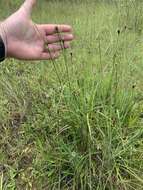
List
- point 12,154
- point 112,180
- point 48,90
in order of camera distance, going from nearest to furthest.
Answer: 1. point 112,180
2. point 12,154
3. point 48,90

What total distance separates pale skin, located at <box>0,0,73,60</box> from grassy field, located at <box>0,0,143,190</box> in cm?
15

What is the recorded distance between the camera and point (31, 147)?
2617 millimetres

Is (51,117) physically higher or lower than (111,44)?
lower

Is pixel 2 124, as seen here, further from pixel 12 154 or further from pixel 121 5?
pixel 121 5

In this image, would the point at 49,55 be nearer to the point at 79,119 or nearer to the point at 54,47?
the point at 54,47

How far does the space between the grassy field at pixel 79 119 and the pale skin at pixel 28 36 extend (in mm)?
148

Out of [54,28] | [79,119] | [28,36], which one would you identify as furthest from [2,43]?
[79,119]

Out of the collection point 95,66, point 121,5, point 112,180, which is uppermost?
point 121,5

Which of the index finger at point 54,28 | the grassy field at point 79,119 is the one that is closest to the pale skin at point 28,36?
the index finger at point 54,28

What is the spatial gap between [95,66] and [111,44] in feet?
1.17

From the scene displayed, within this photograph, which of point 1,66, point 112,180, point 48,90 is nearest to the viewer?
point 112,180

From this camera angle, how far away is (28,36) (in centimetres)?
222

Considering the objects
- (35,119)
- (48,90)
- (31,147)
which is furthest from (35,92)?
(31,147)

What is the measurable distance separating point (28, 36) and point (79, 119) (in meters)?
0.56
